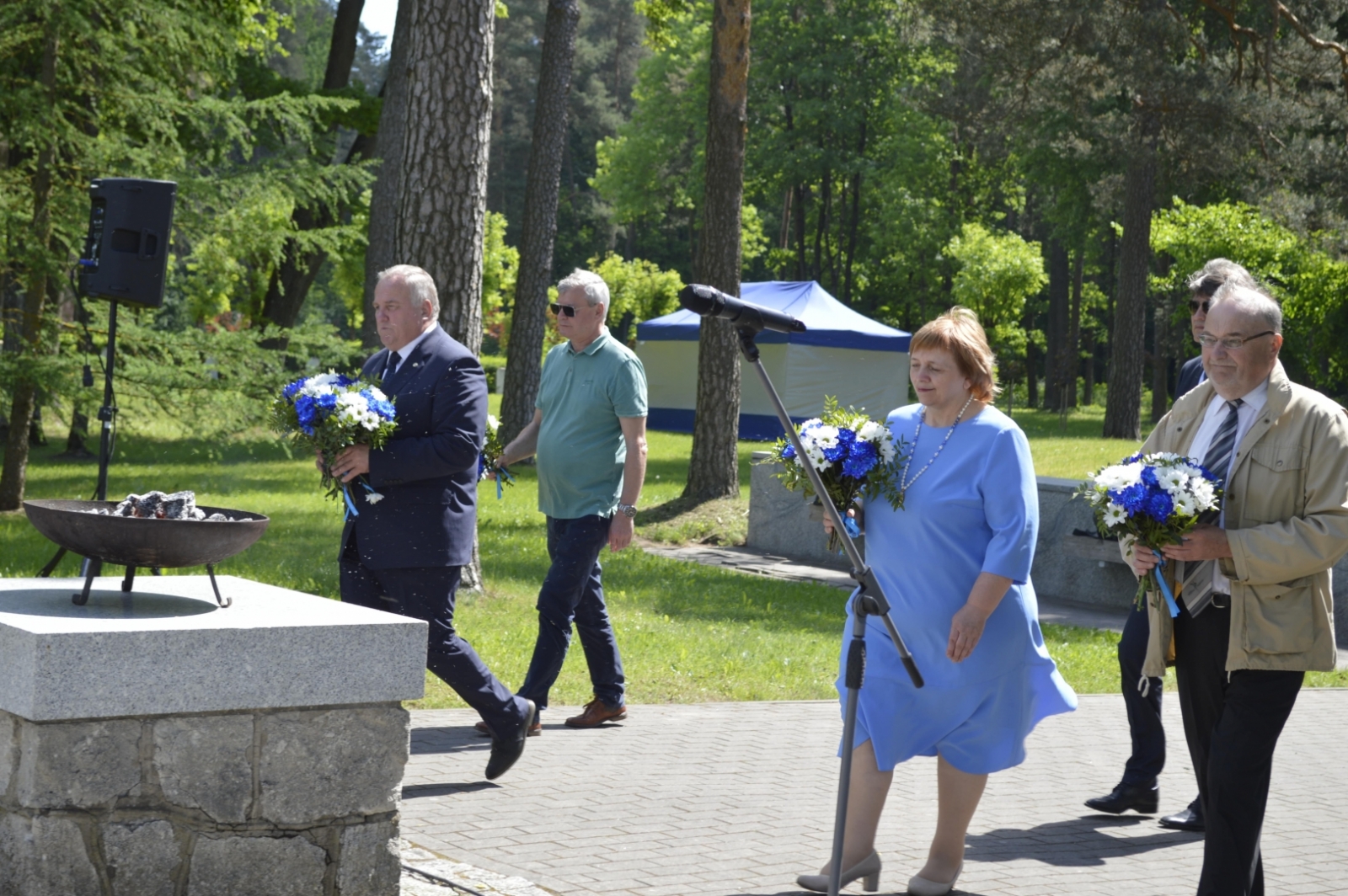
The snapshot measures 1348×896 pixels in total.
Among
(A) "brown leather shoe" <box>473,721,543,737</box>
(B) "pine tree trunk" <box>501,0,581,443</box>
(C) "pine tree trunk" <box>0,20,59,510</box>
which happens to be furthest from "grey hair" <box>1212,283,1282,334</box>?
(B) "pine tree trunk" <box>501,0,581,443</box>

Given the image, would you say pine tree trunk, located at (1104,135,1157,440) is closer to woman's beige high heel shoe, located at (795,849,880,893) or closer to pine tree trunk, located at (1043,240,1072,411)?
pine tree trunk, located at (1043,240,1072,411)

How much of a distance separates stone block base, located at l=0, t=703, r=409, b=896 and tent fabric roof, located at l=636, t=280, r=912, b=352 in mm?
26757

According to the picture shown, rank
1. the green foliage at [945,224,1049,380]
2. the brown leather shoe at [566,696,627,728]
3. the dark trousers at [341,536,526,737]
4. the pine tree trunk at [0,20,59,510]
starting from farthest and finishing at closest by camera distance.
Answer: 1. the green foliage at [945,224,1049,380]
2. the pine tree trunk at [0,20,59,510]
3. the brown leather shoe at [566,696,627,728]
4. the dark trousers at [341,536,526,737]

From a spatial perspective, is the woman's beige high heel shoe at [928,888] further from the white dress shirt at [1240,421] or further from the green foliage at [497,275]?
the green foliage at [497,275]

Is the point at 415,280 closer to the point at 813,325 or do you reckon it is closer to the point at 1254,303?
the point at 1254,303

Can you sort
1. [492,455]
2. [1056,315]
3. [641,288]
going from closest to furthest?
[492,455] < [1056,315] < [641,288]

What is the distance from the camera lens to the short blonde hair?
4.64m

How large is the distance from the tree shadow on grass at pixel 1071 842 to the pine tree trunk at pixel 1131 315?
25.8 m

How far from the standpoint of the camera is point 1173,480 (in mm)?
4211

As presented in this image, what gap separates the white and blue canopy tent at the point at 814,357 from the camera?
3206 centimetres

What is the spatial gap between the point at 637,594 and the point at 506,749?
635 centimetres

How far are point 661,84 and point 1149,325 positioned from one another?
24.3 m

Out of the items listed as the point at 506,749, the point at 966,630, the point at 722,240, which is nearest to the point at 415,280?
the point at 506,749

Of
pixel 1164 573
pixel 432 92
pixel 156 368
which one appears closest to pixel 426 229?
pixel 432 92
